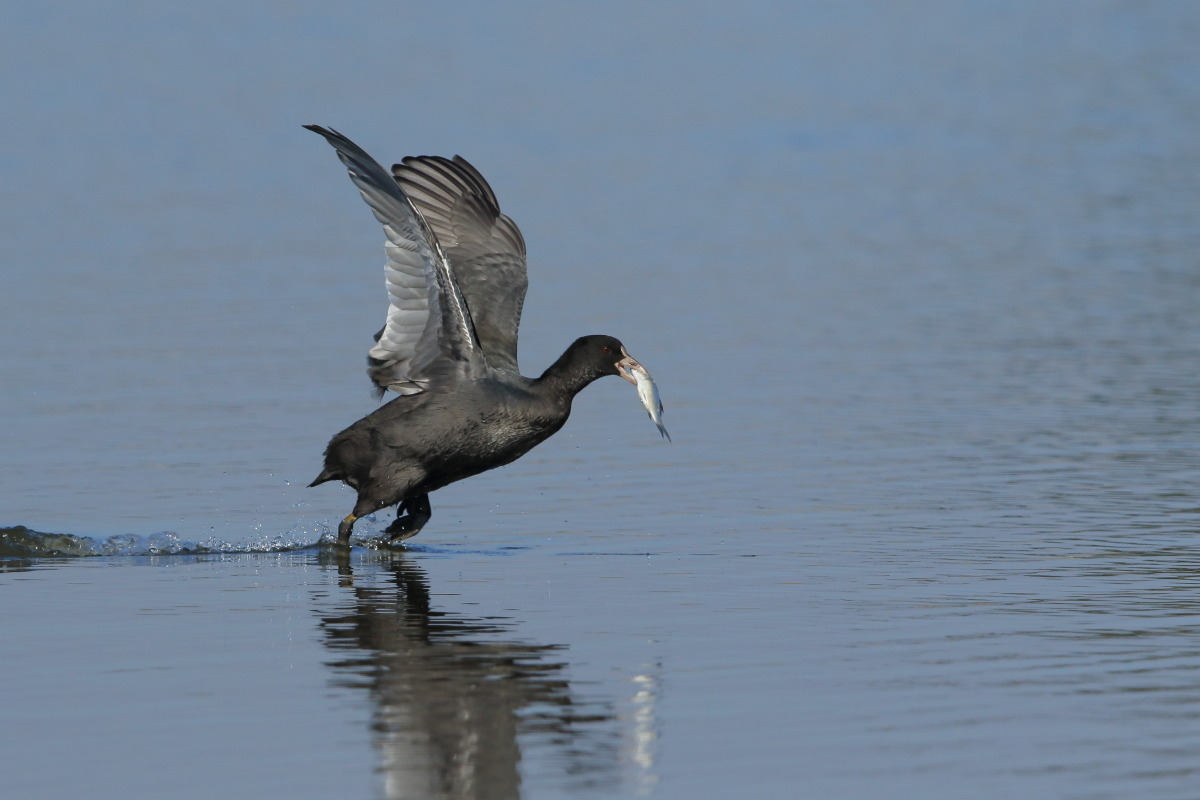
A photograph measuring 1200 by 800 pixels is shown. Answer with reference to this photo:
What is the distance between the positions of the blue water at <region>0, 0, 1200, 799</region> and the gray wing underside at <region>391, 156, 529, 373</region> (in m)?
1.04

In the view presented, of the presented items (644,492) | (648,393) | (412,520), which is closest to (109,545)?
(412,520)

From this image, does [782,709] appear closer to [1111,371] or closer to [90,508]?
[90,508]

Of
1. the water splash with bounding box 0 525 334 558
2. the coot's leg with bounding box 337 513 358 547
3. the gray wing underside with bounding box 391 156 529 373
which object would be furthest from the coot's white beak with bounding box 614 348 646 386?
the water splash with bounding box 0 525 334 558

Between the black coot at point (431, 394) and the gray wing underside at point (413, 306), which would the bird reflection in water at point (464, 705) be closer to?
the black coot at point (431, 394)

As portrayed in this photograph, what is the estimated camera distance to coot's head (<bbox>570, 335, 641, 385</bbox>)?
35.1ft

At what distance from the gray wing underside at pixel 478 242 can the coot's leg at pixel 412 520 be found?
0.95m

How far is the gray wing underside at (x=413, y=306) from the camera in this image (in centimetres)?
988

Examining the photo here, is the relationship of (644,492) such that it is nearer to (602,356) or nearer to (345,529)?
(602,356)

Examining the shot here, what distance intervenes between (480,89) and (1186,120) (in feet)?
47.0

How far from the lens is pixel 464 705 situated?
6719 millimetres

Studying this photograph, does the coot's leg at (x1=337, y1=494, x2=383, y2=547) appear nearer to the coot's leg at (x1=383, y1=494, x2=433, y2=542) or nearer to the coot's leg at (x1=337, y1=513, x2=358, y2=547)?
the coot's leg at (x1=337, y1=513, x2=358, y2=547)

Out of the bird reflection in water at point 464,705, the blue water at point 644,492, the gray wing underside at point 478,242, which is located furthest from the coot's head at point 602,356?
the bird reflection in water at point 464,705

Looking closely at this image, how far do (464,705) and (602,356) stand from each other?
168 inches

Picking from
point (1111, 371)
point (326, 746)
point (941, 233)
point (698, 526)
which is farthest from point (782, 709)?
point (941, 233)
